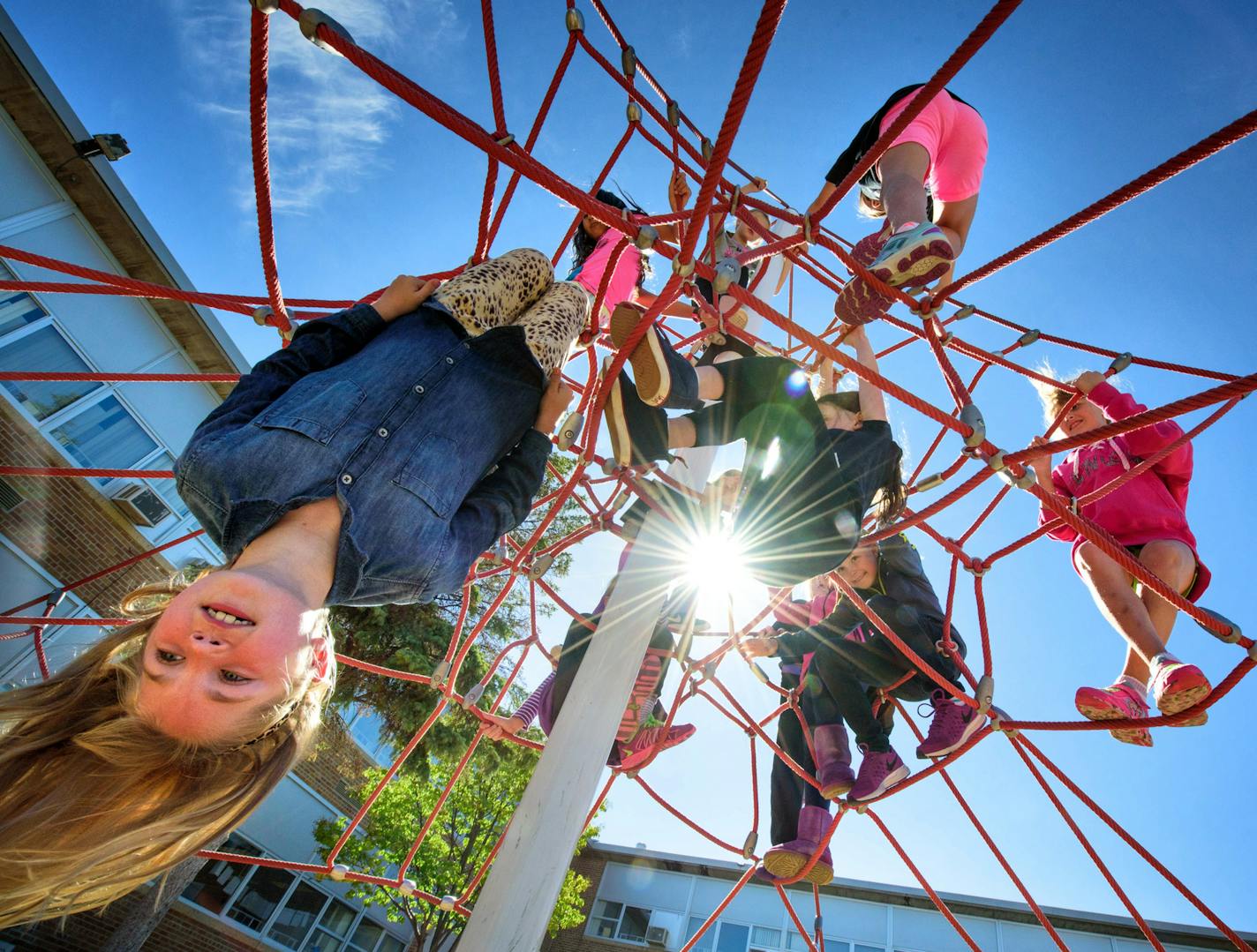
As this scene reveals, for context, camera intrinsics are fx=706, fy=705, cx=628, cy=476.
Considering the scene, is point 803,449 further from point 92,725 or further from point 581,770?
point 92,725

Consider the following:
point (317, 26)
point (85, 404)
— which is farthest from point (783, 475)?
point (85, 404)

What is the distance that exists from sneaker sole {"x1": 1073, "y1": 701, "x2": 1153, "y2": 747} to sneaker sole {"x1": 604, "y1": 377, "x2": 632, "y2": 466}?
2057mm

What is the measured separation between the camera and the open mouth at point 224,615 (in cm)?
114

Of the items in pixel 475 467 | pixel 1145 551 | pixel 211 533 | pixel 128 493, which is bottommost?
pixel 211 533

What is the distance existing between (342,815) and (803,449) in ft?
37.9

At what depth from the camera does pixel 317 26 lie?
4.58 ft

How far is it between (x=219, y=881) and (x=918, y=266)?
12.3m

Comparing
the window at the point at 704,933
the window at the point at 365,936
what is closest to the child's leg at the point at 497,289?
the window at the point at 704,933

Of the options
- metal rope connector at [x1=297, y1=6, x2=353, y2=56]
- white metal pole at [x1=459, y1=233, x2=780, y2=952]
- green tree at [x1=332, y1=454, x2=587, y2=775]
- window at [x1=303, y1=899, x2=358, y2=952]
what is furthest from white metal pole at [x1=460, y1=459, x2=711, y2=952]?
window at [x1=303, y1=899, x2=358, y2=952]

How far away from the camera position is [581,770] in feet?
7.02

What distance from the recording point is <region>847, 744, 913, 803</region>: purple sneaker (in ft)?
10.2

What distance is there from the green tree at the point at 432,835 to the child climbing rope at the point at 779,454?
757 centimetres

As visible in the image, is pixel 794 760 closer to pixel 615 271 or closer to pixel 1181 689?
pixel 1181 689

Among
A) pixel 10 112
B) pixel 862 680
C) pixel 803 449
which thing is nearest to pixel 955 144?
pixel 803 449
